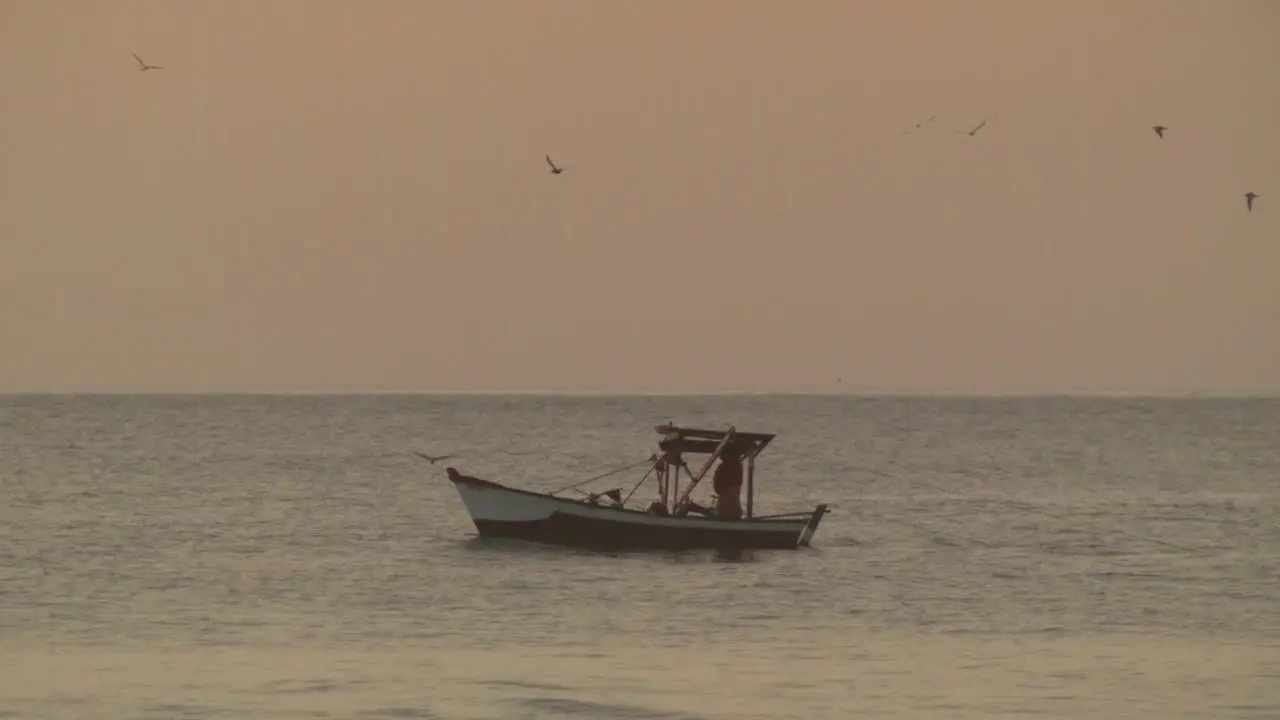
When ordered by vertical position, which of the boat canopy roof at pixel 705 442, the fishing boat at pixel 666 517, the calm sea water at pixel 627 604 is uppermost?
the boat canopy roof at pixel 705 442

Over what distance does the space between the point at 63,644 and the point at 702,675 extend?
818cm

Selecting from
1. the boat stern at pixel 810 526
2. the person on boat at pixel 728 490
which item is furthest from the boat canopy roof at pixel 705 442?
the boat stern at pixel 810 526

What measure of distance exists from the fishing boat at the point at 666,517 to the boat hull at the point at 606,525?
0.05 feet

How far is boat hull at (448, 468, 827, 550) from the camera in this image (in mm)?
37062

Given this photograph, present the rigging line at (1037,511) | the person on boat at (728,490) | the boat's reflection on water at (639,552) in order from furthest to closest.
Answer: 1. the rigging line at (1037,511)
2. the boat's reflection on water at (639,552)
3. the person on boat at (728,490)

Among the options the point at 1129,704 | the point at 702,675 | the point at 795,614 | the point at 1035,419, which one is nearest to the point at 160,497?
the point at 795,614

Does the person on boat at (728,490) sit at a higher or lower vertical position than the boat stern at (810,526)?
higher

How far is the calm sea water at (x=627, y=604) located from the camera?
23.7m

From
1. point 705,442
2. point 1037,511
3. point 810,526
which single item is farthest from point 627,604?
point 1037,511

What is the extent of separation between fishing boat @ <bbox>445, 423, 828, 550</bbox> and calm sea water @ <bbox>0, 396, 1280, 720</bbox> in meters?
0.39

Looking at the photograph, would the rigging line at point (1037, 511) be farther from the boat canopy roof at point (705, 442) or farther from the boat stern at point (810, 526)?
the boat canopy roof at point (705, 442)

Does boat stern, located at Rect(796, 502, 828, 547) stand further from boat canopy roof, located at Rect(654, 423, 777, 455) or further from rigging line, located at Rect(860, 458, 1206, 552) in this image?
rigging line, located at Rect(860, 458, 1206, 552)

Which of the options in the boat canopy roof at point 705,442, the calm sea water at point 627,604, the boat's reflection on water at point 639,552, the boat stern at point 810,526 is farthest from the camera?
the boat stern at point 810,526

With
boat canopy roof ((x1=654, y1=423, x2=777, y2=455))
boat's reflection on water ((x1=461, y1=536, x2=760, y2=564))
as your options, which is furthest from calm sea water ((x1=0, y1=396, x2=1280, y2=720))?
boat canopy roof ((x1=654, y1=423, x2=777, y2=455))
